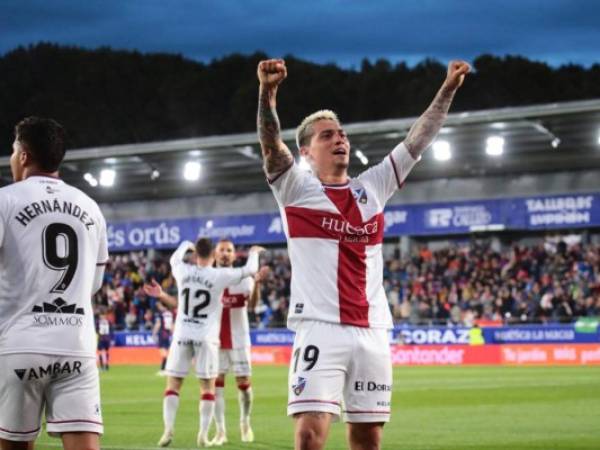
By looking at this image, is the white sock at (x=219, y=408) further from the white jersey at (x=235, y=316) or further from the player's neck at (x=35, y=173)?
the player's neck at (x=35, y=173)

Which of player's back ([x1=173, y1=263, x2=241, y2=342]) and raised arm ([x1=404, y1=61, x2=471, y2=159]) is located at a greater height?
raised arm ([x1=404, y1=61, x2=471, y2=159])

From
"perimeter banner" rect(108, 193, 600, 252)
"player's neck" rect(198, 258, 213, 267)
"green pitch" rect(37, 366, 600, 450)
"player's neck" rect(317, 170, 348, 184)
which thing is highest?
"perimeter banner" rect(108, 193, 600, 252)

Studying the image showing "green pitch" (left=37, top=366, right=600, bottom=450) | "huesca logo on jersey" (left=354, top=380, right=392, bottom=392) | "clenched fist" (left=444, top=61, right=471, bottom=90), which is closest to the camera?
"huesca logo on jersey" (left=354, top=380, right=392, bottom=392)

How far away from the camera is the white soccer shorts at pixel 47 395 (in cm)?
612

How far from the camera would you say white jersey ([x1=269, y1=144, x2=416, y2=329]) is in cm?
685

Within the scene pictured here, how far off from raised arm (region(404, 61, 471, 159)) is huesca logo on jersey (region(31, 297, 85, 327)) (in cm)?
241

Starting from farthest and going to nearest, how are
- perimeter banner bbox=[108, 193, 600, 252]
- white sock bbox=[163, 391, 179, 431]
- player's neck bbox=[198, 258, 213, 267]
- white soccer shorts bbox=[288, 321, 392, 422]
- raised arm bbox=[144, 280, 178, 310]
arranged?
perimeter banner bbox=[108, 193, 600, 252], player's neck bbox=[198, 258, 213, 267], white sock bbox=[163, 391, 179, 431], raised arm bbox=[144, 280, 178, 310], white soccer shorts bbox=[288, 321, 392, 422]

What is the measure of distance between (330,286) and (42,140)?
5.98 ft

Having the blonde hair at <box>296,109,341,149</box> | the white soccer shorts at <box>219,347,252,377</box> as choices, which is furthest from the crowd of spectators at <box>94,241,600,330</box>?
the blonde hair at <box>296,109,341,149</box>

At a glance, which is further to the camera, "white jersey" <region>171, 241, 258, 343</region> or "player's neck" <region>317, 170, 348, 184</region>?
"white jersey" <region>171, 241, 258, 343</region>

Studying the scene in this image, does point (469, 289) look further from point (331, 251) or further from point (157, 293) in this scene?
point (331, 251)

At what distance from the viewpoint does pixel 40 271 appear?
20.2 ft

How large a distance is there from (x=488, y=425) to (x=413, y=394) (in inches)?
266

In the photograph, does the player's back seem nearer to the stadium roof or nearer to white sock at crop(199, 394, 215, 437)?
white sock at crop(199, 394, 215, 437)
